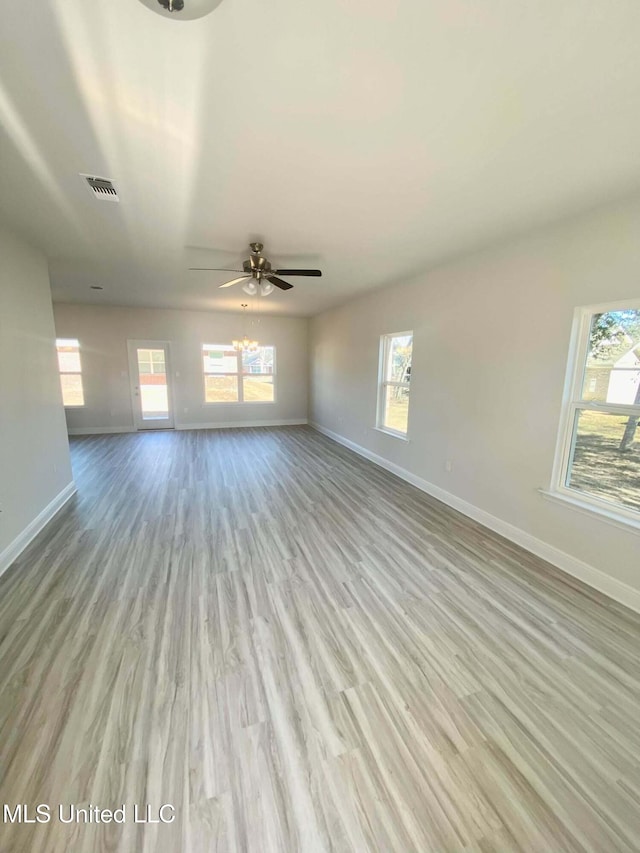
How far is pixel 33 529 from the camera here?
302 cm

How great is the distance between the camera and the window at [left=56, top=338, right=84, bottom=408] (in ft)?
21.7

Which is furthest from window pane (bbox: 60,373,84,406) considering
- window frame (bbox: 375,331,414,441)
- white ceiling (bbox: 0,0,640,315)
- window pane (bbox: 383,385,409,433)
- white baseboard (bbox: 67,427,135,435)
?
window pane (bbox: 383,385,409,433)

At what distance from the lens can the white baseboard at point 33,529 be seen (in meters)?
2.59

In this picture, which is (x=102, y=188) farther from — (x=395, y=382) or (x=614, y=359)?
(x=395, y=382)

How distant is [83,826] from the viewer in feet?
3.71

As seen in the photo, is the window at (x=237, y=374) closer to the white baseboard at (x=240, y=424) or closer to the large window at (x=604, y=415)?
the white baseboard at (x=240, y=424)

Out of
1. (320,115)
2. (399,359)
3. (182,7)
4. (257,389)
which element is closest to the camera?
(182,7)

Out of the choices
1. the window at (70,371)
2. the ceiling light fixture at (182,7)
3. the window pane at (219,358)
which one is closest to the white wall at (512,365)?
the ceiling light fixture at (182,7)

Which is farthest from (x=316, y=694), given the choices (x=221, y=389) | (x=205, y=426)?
(x=221, y=389)

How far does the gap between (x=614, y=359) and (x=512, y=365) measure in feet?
2.39

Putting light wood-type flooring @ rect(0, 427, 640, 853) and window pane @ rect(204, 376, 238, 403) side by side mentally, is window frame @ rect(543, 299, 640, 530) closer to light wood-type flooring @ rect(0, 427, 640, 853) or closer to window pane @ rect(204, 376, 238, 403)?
light wood-type flooring @ rect(0, 427, 640, 853)

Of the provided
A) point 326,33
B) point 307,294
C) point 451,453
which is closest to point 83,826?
point 326,33

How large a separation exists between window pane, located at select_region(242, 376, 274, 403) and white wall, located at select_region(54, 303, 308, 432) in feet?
0.46

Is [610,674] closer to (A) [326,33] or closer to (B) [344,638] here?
(B) [344,638]
